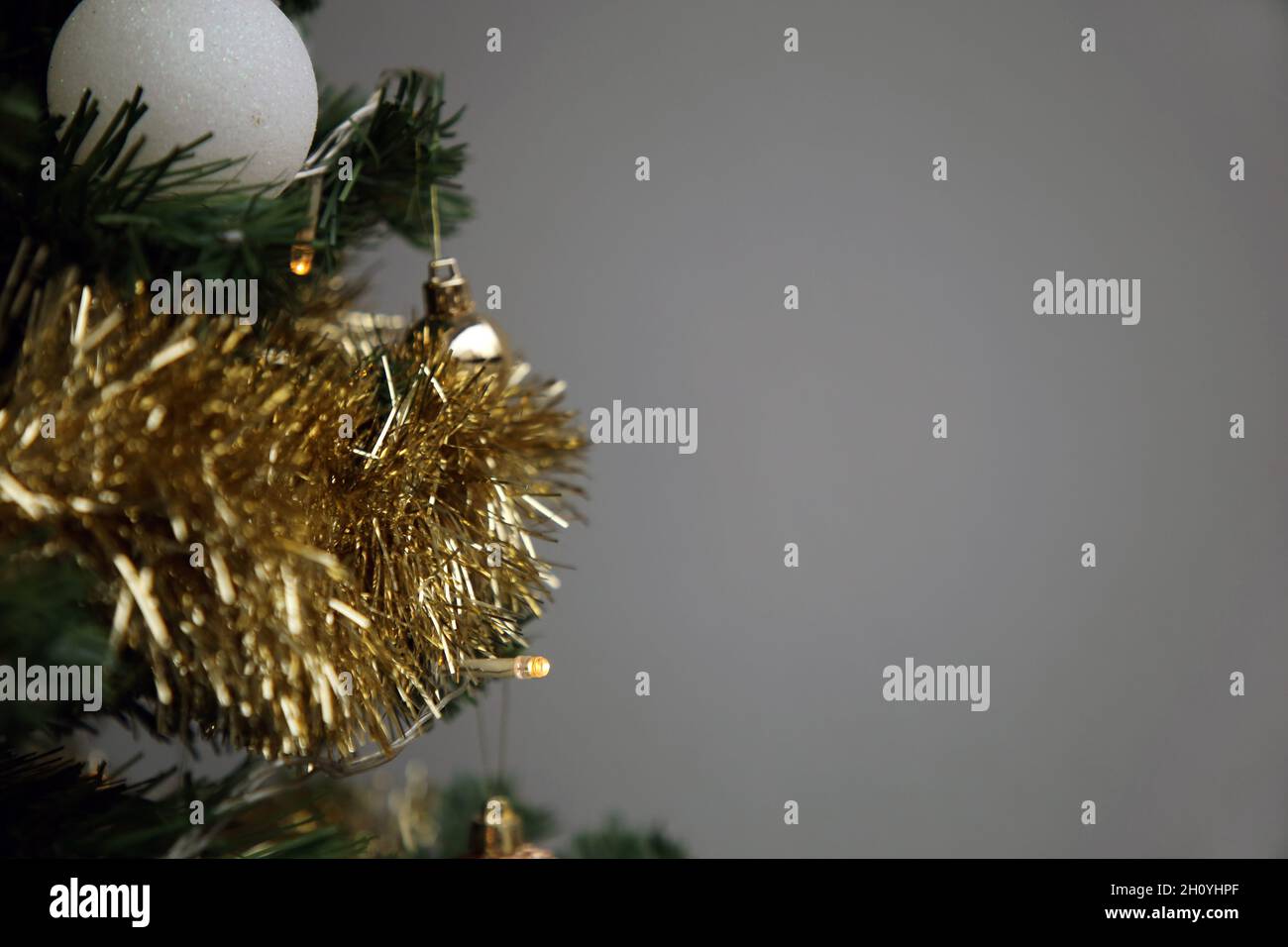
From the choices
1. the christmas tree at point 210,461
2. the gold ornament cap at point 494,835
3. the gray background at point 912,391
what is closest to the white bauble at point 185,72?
the christmas tree at point 210,461

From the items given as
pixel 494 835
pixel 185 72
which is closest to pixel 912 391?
pixel 494 835

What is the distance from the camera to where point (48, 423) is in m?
0.24

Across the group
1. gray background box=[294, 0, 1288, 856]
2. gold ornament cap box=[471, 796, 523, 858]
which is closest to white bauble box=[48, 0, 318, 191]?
gold ornament cap box=[471, 796, 523, 858]

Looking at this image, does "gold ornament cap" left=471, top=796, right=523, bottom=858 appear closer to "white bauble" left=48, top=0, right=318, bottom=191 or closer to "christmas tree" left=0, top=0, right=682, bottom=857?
"christmas tree" left=0, top=0, right=682, bottom=857

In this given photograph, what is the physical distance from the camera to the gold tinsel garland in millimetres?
243

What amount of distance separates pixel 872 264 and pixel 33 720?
96 centimetres

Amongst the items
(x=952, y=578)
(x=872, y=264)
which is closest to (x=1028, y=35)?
(x=872, y=264)

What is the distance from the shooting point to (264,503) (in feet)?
0.85

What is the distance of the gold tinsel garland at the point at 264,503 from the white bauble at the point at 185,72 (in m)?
0.06

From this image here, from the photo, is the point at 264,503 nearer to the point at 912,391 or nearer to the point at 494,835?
the point at 494,835

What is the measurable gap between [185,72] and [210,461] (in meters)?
0.12

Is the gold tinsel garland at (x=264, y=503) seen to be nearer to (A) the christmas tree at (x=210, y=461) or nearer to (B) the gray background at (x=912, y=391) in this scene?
(A) the christmas tree at (x=210, y=461)

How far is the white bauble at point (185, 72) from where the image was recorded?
11.4 inches
